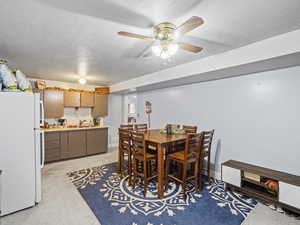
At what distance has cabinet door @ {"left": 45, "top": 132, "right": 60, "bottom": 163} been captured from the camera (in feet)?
13.2

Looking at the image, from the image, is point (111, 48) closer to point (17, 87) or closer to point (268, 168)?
point (17, 87)

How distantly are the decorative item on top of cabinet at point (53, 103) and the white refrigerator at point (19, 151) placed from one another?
2.39m

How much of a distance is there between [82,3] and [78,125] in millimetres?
4256

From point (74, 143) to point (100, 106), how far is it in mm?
1450

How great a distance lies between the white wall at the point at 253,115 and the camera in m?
2.37

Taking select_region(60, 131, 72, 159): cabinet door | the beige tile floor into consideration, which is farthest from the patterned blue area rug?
select_region(60, 131, 72, 159): cabinet door

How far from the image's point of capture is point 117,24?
1703 mm

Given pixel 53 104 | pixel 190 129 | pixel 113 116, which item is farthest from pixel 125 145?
pixel 113 116

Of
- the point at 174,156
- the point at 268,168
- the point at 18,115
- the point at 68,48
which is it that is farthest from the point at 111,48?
the point at 268,168

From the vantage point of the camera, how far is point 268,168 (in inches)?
101

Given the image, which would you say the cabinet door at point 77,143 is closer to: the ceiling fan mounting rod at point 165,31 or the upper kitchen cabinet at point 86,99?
the upper kitchen cabinet at point 86,99

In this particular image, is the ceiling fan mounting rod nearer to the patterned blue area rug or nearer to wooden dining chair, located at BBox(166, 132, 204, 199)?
wooden dining chair, located at BBox(166, 132, 204, 199)

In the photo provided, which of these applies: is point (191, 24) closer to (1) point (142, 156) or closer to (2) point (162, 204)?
(1) point (142, 156)

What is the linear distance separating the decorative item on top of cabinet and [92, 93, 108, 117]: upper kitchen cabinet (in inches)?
39.3
